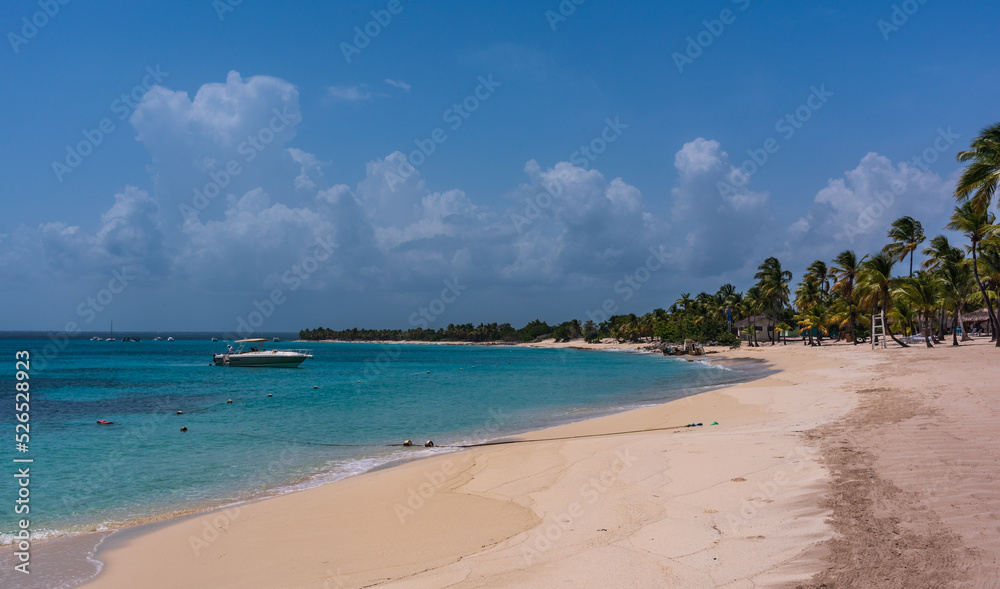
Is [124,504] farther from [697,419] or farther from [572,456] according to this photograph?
[697,419]

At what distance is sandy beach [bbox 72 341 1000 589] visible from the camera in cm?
543

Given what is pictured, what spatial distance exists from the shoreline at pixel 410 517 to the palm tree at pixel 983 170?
1776 centimetres

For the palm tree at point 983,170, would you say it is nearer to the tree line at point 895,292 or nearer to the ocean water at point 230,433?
the tree line at point 895,292

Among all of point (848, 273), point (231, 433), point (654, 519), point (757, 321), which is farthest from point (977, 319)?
point (231, 433)

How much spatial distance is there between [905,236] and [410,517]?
2201 inches

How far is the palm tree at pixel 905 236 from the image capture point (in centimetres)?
4862

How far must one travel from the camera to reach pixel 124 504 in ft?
37.6

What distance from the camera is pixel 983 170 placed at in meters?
23.6

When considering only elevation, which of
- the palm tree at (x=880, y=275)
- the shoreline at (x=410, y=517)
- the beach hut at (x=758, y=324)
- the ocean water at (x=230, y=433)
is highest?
the palm tree at (x=880, y=275)

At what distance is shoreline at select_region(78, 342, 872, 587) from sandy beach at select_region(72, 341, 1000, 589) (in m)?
0.04

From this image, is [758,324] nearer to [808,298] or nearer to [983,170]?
[808,298]

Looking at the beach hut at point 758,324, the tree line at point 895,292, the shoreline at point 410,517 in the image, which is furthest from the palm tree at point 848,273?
the shoreline at point 410,517

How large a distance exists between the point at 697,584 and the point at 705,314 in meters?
110

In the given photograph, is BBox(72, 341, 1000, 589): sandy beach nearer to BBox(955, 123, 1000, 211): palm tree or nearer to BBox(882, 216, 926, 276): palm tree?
BBox(955, 123, 1000, 211): palm tree
